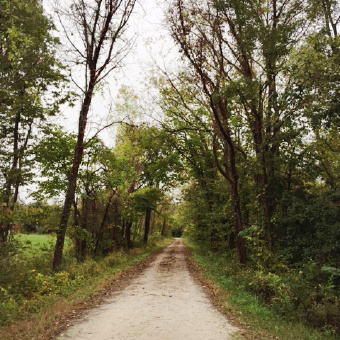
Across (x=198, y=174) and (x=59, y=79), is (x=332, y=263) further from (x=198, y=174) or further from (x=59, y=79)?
(x=198, y=174)

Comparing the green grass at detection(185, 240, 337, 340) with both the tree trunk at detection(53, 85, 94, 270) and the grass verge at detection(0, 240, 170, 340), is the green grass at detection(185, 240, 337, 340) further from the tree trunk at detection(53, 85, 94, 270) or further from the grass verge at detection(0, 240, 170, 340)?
the tree trunk at detection(53, 85, 94, 270)

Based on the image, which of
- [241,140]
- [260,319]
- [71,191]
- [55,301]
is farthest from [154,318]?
[241,140]

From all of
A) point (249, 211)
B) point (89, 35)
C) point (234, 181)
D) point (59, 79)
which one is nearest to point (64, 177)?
point (59, 79)

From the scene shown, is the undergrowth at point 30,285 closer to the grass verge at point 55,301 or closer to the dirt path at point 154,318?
the grass verge at point 55,301

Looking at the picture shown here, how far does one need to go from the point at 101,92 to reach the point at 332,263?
1095 centimetres

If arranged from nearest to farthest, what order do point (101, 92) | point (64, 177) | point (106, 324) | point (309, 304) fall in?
point (106, 324)
point (309, 304)
point (101, 92)
point (64, 177)

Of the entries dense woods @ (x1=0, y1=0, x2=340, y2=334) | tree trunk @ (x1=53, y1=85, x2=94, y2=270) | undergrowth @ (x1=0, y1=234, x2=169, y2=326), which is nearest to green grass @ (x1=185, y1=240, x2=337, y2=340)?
dense woods @ (x1=0, y1=0, x2=340, y2=334)

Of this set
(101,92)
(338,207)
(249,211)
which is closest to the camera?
(338,207)

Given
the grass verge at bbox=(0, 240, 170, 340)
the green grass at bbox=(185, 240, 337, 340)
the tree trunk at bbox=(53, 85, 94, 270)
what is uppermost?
the tree trunk at bbox=(53, 85, 94, 270)

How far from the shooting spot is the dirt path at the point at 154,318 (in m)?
5.91

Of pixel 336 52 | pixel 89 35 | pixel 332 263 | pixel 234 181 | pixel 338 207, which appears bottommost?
pixel 332 263

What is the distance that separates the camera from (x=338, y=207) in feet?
36.2

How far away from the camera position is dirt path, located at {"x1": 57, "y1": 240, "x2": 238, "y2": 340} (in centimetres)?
591

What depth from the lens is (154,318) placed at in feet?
22.8
